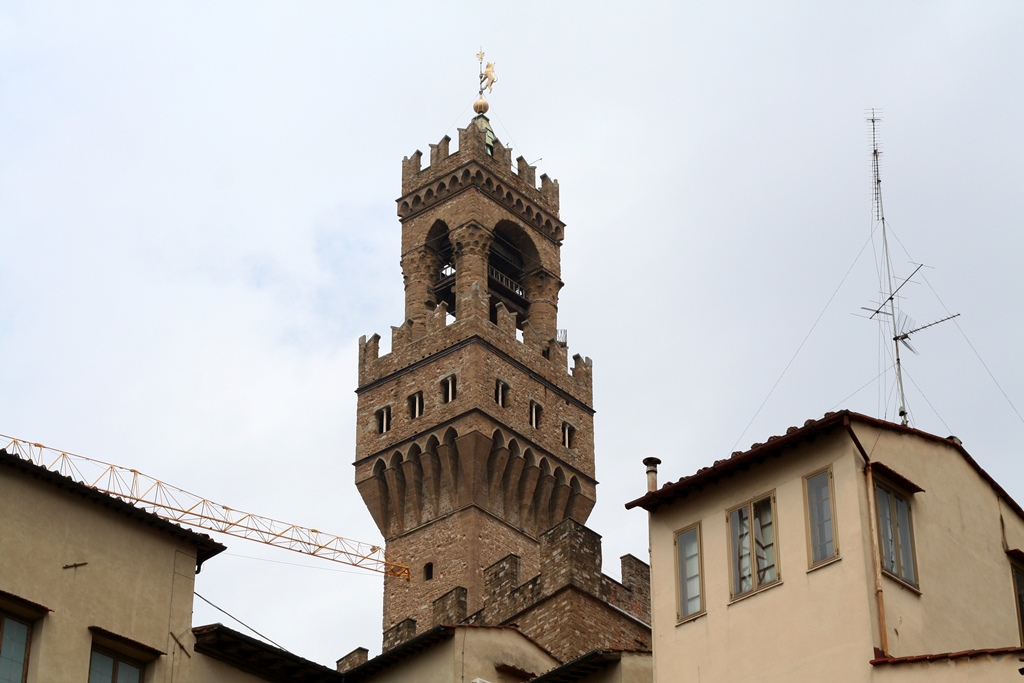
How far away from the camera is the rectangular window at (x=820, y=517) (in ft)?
71.8

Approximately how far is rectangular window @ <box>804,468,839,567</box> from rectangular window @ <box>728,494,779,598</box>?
1.72 feet

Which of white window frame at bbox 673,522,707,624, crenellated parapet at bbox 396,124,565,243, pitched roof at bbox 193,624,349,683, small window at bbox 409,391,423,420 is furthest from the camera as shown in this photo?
crenellated parapet at bbox 396,124,565,243

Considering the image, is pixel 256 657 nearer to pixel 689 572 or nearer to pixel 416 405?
pixel 689 572

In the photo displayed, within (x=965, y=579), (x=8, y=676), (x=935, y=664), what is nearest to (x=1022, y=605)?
(x=965, y=579)

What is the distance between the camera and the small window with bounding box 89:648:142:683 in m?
25.3

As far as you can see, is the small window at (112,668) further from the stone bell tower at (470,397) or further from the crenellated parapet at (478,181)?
the crenellated parapet at (478,181)

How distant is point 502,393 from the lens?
55.4 metres

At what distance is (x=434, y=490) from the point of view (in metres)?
53.9

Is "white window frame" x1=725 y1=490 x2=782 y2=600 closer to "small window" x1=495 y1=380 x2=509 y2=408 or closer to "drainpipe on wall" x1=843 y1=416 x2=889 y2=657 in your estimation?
"drainpipe on wall" x1=843 y1=416 x2=889 y2=657

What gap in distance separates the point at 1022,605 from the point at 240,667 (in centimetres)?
1050

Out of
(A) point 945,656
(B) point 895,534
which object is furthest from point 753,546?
(A) point 945,656

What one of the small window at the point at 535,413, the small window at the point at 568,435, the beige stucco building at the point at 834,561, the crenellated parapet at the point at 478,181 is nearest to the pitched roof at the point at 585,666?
the beige stucco building at the point at 834,561

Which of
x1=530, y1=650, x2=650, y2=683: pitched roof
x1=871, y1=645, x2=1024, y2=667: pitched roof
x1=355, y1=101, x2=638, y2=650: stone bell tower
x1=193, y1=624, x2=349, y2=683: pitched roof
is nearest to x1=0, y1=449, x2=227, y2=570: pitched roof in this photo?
x1=193, y1=624, x2=349, y2=683: pitched roof

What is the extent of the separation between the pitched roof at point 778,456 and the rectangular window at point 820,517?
0.49 metres
